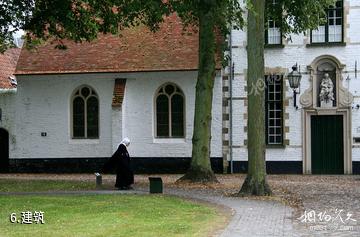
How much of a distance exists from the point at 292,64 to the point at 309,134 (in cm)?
323

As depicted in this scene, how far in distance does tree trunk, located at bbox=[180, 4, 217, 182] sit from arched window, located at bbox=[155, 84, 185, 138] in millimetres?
7732

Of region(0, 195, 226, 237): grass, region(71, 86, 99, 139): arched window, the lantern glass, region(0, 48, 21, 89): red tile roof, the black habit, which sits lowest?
region(0, 195, 226, 237): grass

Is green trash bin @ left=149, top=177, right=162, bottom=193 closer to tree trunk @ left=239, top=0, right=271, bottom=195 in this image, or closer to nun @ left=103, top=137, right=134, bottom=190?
nun @ left=103, top=137, right=134, bottom=190

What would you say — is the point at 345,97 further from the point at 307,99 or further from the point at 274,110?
the point at 274,110

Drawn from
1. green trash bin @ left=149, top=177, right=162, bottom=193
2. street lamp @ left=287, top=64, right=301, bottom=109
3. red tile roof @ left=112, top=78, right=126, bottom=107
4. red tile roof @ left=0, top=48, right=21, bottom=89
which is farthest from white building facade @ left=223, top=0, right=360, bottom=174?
red tile roof @ left=0, top=48, right=21, bottom=89

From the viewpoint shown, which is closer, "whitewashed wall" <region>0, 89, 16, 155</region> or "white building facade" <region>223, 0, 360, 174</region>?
"white building facade" <region>223, 0, 360, 174</region>

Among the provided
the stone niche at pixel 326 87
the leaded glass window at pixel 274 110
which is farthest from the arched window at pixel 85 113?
the stone niche at pixel 326 87

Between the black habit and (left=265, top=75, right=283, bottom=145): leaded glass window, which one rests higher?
(left=265, top=75, right=283, bottom=145): leaded glass window

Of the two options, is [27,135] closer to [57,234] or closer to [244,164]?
[244,164]

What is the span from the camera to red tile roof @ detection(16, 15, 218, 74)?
30.3 meters

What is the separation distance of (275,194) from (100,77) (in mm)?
14066

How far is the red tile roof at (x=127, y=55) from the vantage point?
30281mm

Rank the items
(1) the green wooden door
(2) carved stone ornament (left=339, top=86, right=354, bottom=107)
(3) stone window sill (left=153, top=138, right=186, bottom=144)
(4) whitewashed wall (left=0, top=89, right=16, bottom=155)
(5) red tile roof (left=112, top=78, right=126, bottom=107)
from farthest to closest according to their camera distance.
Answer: (4) whitewashed wall (left=0, top=89, right=16, bottom=155), (3) stone window sill (left=153, top=138, right=186, bottom=144), (5) red tile roof (left=112, top=78, right=126, bottom=107), (1) the green wooden door, (2) carved stone ornament (left=339, top=86, right=354, bottom=107)

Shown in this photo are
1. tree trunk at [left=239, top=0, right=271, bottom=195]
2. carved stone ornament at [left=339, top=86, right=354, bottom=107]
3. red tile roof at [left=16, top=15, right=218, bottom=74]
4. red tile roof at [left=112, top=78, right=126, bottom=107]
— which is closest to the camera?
tree trunk at [left=239, top=0, right=271, bottom=195]
